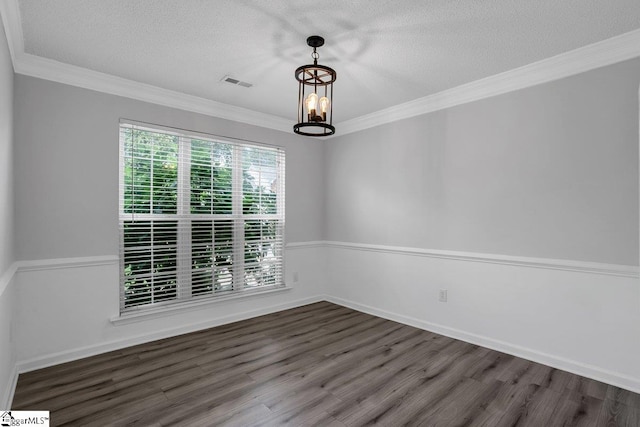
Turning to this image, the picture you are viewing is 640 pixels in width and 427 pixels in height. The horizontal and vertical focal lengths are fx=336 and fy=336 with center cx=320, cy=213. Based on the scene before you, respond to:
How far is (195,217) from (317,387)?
2221mm

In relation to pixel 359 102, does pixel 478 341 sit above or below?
below

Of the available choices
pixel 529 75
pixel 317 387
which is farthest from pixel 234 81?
pixel 317 387

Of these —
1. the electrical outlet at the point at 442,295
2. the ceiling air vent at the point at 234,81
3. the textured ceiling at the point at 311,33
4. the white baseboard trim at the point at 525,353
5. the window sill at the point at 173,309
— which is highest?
the textured ceiling at the point at 311,33

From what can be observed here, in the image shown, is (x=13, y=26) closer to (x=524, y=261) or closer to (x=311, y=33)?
(x=311, y=33)

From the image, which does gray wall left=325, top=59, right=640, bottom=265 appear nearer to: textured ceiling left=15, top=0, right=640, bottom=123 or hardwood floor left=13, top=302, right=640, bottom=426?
textured ceiling left=15, top=0, right=640, bottom=123

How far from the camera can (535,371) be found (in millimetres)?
2781

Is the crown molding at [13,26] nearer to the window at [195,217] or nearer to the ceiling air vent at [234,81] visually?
the window at [195,217]

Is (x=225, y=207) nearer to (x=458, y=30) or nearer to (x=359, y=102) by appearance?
(x=359, y=102)

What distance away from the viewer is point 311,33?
242 centimetres

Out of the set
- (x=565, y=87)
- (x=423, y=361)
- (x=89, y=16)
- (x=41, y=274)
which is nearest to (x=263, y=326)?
(x=423, y=361)

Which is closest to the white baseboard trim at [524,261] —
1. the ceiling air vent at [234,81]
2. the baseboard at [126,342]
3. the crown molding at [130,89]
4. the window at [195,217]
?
the window at [195,217]

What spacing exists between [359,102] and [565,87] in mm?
1932

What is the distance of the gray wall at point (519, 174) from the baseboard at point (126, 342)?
5.68 feet

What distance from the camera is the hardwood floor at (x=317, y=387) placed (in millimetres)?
2170
